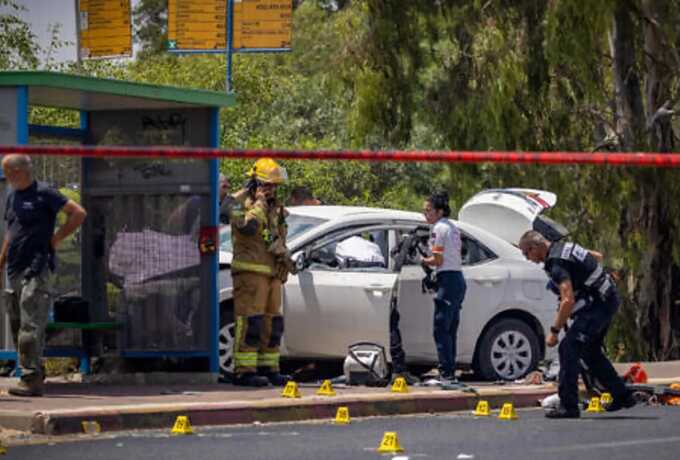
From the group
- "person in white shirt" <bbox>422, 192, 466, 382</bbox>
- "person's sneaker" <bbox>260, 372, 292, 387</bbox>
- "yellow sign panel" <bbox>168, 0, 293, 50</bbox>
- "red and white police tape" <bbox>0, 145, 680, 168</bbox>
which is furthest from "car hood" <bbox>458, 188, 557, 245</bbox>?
"red and white police tape" <bbox>0, 145, 680, 168</bbox>

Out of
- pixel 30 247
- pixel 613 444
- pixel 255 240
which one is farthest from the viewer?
pixel 255 240

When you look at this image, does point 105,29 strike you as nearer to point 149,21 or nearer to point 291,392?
point 291,392

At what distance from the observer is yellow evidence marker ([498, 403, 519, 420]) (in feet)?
42.3

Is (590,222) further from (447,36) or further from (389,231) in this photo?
(389,231)

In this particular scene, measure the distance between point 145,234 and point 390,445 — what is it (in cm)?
461

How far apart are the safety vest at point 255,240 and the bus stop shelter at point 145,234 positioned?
0.36 meters

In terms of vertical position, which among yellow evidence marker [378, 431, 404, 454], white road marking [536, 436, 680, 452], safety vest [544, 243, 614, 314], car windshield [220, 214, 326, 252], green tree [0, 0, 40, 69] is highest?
green tree [0, 0, 40, 69]

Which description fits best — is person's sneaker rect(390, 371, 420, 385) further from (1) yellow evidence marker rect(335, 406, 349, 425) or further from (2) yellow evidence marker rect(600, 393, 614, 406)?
(1) yellow evidence marker rect(335, 406, 349, 425)

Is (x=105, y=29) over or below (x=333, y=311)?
over

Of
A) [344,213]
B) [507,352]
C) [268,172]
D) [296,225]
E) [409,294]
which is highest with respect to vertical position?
[268,172]

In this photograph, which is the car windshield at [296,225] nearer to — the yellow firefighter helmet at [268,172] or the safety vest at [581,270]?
the yellow firefighter helmet at [268,172]

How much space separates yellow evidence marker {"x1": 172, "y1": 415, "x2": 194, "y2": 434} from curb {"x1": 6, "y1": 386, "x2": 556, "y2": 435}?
286 millimetres

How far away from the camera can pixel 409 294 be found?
15156mm

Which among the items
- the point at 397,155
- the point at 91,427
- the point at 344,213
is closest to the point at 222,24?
the point at 344,213
